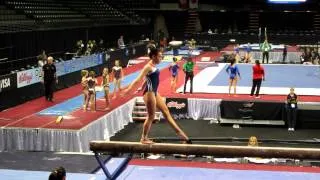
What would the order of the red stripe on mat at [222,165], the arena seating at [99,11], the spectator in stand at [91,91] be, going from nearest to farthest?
1. the red stripe on mat at [222,165]
2. the spectator in stand at [91,91]
3. the arena seating at [99,11]

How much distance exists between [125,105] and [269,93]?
5.69m

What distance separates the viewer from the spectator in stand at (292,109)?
1619 centimetres

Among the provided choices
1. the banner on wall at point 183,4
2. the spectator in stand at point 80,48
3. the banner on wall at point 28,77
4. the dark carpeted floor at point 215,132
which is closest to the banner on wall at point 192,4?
the banner on wall at point 183,4

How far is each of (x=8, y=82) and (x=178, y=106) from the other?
234 inches

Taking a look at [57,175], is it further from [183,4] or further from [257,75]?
[183,4]

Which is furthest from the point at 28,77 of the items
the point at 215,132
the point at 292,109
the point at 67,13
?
the point at 67,13

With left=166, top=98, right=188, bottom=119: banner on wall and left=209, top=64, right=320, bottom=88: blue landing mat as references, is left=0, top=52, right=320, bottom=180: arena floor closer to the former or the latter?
left=209, top=64, right=320, bottom=88: blue landing mat

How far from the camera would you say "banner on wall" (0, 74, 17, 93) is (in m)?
15.6

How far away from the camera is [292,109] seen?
54.3ft

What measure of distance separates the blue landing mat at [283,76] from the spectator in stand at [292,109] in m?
3.84

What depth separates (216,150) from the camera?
6.99 meters

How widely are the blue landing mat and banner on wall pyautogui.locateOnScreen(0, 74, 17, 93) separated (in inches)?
321

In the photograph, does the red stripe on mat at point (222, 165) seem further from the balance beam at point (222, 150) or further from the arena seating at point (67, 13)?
the arena seating at point (67, 13)

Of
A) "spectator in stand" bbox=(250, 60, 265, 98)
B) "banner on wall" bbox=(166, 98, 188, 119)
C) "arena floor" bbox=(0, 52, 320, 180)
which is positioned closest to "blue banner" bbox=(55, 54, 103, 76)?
"arena floor" bbox=(0, 52, 320, 180)
